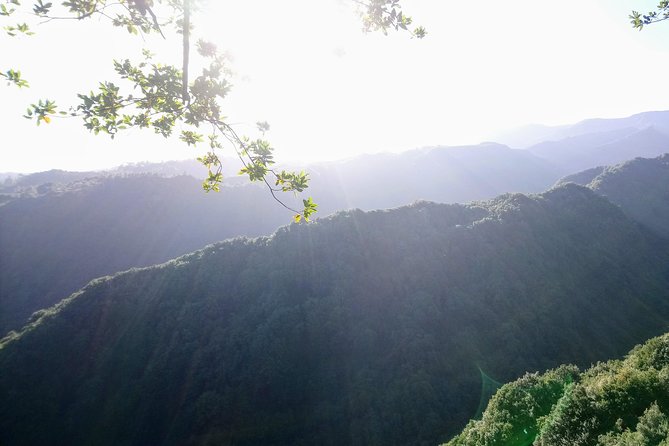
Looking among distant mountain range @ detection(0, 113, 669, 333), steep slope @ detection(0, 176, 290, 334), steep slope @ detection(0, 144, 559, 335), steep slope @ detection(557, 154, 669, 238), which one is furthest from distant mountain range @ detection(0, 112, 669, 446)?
distant mountain range @ detection(0, 113, 669, 333)

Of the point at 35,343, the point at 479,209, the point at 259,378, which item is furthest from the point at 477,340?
the point at 35,343

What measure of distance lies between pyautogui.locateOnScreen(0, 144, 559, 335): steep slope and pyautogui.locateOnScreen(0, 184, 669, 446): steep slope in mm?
33800

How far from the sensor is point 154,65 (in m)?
4.55

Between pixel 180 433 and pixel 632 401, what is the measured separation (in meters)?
25.2

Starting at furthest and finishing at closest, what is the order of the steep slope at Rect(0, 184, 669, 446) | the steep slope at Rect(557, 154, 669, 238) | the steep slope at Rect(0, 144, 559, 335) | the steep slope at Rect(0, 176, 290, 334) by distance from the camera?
the steep slope at Rect(0, 144, 559, 335)
the steep slope at Rect(0, 176, 290, 334)
the steep slope at Rect(557, 154, 669, 238)
the steep slope at Rect(0, 184, 669, 446)

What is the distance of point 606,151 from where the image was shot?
534ft

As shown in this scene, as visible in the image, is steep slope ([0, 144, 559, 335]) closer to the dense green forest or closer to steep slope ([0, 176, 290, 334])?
steep slope ([0, 176, 290, 334])

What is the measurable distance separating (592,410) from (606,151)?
197 m

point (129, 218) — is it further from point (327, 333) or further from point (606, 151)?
point (606, 151)

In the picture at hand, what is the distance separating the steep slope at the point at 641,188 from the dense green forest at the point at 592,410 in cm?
6011

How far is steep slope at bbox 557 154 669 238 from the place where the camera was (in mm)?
58750

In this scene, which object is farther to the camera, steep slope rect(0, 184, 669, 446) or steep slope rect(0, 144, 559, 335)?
steep slope rect(0, 144, 559, 335)

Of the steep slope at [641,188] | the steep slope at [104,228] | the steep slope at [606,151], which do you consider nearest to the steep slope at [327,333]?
the steep slope at [641,188]

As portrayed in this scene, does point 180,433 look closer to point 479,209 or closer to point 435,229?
point 435,229
